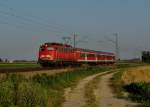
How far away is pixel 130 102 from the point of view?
27.1 m

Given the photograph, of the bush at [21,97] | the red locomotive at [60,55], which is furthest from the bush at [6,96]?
the red locomotive at [60,55]

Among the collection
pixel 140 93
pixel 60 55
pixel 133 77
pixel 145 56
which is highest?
pixel 145 56

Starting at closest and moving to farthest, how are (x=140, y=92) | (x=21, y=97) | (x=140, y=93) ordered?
1. (x=21, y=97)
2. (x=140, y=93)
3. (x=140, y=92)

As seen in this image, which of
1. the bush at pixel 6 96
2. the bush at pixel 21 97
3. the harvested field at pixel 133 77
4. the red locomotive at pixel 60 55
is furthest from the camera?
the red locomotive at pixel 60 55

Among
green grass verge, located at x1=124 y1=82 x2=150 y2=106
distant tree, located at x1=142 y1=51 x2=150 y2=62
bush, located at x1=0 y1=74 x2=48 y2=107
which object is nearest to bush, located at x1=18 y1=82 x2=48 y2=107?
bush, located at x1=0 y1=74 x2=48 y2=107

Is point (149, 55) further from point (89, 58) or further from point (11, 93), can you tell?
point (11, 93)

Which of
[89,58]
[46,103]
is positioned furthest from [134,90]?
[89,58]

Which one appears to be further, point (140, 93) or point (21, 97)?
point (140, 93)

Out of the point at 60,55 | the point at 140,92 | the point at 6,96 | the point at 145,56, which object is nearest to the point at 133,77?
the point at 60,55

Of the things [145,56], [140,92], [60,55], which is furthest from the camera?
[145,56]

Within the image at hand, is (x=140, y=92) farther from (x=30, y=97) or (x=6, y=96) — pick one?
(x=6, y=96)

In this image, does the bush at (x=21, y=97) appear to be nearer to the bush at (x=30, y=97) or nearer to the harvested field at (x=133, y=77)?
the bush at (x=30, y=97)

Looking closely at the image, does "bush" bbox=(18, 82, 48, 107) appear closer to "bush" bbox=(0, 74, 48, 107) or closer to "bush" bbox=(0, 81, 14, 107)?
"bush" bbox=(0, 74, 48, 107)

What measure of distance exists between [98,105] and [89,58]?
60624 millimetres
